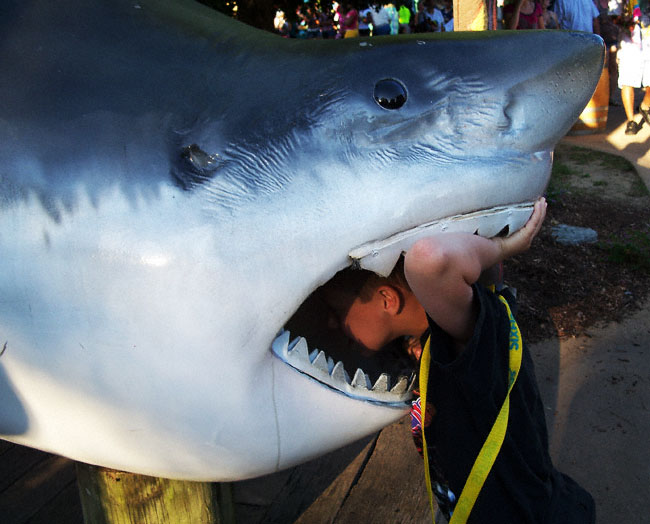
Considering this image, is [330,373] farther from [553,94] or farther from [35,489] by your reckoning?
[35,489]

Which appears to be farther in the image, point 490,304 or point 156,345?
point 490,304

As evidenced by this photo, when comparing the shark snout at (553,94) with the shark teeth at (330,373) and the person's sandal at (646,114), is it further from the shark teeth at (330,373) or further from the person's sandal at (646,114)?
the person's sandal at (646,114)

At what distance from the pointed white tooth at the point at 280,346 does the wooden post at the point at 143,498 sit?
1.46ft

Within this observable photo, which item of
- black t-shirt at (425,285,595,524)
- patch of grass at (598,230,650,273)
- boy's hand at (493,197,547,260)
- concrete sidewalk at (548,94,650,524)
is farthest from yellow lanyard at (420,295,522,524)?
patch of grass at (598,230,650,273)

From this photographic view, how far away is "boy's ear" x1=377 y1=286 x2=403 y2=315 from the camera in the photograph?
128 cm

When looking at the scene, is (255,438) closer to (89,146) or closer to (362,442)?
(89,146)

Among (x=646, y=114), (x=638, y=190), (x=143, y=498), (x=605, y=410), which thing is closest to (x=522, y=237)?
(x=143, y=498)

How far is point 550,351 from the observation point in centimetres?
301

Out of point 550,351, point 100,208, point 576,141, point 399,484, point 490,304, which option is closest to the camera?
point 100,208

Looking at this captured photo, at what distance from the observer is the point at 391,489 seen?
1.94 meters

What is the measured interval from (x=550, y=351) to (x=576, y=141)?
4767mm

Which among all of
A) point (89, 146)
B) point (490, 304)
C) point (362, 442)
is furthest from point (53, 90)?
point (362, 442)

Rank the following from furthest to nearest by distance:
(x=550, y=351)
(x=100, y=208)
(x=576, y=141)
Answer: (x=576, y=141) → (x=550, y=351) → (x=100, y=208)

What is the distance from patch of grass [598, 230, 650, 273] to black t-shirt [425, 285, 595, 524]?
2.79 m
